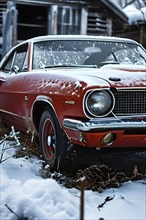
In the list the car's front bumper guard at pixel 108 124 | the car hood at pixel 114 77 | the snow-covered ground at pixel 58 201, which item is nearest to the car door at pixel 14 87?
the car hood at pixel 114 77

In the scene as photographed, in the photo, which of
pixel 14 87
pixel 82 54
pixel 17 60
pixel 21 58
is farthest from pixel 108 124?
pixel 17 60

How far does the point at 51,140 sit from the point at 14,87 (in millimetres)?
1434

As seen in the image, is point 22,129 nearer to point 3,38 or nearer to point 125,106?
point 125,106

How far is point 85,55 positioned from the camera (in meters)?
5.54

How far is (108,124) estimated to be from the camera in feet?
12.7

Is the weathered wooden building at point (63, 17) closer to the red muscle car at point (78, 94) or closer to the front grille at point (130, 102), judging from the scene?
the red muscle car at point (78, 94)

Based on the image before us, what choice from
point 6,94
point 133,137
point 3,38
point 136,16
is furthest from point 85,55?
point 136,16

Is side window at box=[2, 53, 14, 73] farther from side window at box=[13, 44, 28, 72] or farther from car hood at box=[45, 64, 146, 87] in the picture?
car hood at box=[45, 64, 146, 87]

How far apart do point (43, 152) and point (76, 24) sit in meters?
11.0

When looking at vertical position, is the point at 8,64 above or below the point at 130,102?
above

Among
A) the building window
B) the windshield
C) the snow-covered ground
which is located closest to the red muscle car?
the windshield

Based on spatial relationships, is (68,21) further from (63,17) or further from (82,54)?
(82,54)

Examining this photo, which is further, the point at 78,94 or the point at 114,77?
the point at 114,77

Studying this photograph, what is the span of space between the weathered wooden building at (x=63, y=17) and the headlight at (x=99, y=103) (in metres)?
10.3
